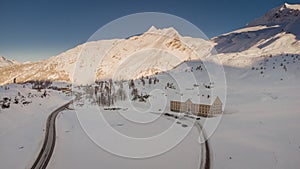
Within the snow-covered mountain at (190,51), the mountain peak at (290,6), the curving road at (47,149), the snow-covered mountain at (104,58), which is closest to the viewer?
the curving road at (47,149)

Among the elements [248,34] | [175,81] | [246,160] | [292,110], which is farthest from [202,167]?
[248,34]

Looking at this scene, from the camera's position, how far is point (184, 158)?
528 inches

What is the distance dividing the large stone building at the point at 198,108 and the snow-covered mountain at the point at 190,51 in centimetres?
1578

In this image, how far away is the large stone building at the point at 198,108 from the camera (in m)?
23.2

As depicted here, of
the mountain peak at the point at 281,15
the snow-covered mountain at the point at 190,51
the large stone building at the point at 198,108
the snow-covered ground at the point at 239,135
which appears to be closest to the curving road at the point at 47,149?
the snow-covered ground at the point at 239,135

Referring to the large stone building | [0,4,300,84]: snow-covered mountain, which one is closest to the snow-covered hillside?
[0,4,300,84]: snow-covered mountain

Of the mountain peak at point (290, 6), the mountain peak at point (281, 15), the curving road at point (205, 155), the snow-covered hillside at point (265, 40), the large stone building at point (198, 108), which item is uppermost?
the mountain peak at point (290, 6)

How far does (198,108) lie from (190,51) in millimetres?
65025

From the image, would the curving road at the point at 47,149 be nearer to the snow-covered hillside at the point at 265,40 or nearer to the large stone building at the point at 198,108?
the large stone building at the point at 198,108

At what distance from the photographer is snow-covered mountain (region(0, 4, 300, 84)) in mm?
42241

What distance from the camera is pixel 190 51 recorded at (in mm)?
87375

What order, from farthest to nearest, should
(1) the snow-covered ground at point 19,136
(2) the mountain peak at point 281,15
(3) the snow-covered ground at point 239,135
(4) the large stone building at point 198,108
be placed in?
1. (2) the mountain peak at point 281,15
2. (4) the large stone building at point 198,108
3. (1) the snow-covered ground at point 19,136
4. (3) the snow-covered ground at point 239,135

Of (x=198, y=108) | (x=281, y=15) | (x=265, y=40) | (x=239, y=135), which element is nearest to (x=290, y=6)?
(x=281, y=15)

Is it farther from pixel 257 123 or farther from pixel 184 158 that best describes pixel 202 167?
pixel 257 123
